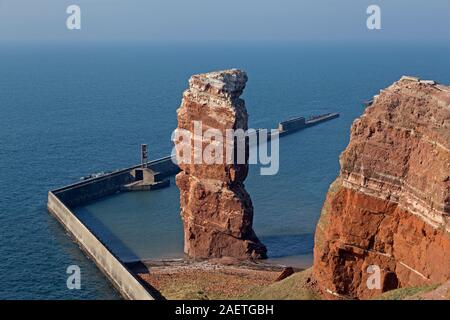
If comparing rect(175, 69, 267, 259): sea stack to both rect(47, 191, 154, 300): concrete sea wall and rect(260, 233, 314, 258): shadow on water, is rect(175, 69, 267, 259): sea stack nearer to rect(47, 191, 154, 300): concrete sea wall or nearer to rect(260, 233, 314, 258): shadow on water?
rect(260, 233, 314, 258): shadow on water

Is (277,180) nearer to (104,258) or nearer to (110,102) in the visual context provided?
(104,258)

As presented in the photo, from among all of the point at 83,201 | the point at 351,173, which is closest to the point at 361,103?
the point at 83,201

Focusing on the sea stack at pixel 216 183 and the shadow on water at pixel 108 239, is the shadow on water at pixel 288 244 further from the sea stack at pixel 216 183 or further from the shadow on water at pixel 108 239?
the shadow on water at pixel 108 239

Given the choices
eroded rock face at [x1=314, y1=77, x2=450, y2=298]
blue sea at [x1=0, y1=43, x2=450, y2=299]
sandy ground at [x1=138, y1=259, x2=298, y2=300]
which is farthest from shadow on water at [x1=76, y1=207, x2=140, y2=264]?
eroded rock face at [x1=314, y1=77, x2=450, y2=298]
